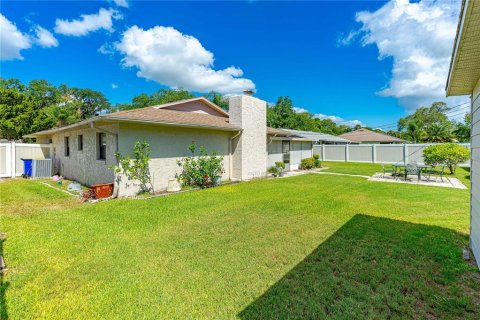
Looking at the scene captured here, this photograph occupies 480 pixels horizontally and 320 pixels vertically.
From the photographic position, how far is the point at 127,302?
109 inches

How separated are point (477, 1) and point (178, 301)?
4.11 meters

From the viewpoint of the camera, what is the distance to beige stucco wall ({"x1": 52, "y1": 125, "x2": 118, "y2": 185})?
8984mm

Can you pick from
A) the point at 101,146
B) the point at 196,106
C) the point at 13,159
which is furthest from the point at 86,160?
the point at 13,159

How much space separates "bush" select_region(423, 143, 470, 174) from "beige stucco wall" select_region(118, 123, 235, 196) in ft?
46.8

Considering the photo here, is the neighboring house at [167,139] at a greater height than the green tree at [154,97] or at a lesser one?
lesser

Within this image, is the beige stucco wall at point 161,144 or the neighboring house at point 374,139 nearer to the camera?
the beige stucco wall at point 161,144

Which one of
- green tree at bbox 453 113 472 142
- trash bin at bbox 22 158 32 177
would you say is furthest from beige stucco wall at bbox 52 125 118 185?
green tree at bbox 453 113 472 142

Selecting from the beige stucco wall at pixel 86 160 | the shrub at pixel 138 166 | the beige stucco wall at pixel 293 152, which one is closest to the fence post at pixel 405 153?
the beige stucco wall at pixel 293 152

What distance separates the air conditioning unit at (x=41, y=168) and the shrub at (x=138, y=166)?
29.9 feet

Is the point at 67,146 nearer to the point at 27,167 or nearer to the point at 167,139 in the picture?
the point at 27,167

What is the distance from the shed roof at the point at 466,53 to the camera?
1986mm

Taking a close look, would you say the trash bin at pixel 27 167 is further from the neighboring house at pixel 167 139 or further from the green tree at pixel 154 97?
the green tree at pixel 154 97

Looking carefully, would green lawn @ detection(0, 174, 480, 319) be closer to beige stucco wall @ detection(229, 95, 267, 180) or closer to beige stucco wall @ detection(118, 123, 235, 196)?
beige stucco wall @ detection(118, 123, 235, 196)

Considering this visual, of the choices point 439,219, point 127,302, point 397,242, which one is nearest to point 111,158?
point 127,302
